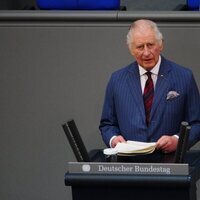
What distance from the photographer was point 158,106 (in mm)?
4535

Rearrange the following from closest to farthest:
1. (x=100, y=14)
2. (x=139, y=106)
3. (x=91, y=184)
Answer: (x=91, y=184) → (x=139, y=106) → (x=100, y=14)

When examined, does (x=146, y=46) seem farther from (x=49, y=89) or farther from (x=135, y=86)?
(x=49, y=89)

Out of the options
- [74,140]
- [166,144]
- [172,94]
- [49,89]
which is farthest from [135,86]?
[49,89]

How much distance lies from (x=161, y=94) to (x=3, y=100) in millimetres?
1506

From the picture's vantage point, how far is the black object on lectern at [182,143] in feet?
12.6

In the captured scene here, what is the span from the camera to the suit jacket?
453 cm

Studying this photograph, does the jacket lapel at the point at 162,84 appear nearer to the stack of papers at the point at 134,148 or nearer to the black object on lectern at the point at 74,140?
the stack of papers at the point at 134,148

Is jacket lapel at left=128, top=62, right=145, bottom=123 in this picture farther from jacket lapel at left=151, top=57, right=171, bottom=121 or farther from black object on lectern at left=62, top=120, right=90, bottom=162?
black object on lectern at left=62, top=120, right=90, bottom=162

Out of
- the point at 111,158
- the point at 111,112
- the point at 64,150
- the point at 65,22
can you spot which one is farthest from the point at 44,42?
the point at 111,158

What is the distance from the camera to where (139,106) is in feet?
14.9

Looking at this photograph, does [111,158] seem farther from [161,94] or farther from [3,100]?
[3,100]

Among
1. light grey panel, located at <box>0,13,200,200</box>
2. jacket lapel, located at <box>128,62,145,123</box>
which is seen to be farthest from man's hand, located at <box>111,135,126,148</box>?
light grey panel, located at <box>0,13,200,200</box>

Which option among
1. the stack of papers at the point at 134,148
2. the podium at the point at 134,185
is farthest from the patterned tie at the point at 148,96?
the podium at the point at 134,185

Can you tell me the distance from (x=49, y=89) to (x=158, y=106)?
127cm
